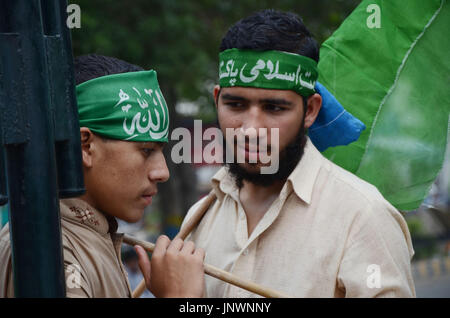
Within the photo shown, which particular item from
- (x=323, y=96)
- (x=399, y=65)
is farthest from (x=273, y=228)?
(x=399, y=65)

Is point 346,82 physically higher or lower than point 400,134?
higher

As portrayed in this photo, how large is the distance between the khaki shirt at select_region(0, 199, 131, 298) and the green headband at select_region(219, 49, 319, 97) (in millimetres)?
868

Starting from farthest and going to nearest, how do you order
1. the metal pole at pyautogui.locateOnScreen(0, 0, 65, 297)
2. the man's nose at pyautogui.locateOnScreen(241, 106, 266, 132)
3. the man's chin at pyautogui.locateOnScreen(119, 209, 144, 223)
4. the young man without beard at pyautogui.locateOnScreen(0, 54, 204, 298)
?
the man's nose at pyautogui.locateOnScreen(241, 106, 266, 132) < the man's chin at pyautogui.locateOnScreen(119, 209, 144, 223) < the young man without beard at pyautogui.locateOnScreen(0, 54, 204, 298) < the metal pole at pyautogui.locateOnScreen(0, 0, 65, 297)

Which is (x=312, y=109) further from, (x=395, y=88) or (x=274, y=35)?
(x=395, y=88)

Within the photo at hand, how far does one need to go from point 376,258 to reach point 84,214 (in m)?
1.09

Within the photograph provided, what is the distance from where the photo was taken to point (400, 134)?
10.5 feet

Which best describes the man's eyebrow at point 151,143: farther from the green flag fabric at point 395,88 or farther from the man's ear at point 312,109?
the green flag fabric at point 395,88

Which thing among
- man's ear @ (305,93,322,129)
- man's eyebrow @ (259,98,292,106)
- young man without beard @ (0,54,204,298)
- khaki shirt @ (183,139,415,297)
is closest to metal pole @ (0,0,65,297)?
young man without beard @ (0,54,204,298)

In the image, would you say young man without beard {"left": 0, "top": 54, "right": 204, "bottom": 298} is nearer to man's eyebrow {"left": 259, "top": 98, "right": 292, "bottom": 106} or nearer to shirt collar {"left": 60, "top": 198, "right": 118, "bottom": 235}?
shirt collar {"left": 60, "top": 198, "right": 118, "bottom": 235}

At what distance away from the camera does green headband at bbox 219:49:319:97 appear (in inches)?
99.7

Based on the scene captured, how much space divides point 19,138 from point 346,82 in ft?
7.23

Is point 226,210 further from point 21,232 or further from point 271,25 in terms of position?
point 21,232
